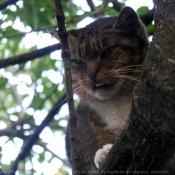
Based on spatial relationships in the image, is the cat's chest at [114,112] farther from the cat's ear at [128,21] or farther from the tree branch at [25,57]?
the tree branch at [25,57]

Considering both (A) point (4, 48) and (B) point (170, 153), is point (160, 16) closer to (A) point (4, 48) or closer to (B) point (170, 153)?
(B) point (170, 153)

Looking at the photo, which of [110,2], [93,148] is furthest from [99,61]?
[110,2]

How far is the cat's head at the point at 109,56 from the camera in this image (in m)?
3.47

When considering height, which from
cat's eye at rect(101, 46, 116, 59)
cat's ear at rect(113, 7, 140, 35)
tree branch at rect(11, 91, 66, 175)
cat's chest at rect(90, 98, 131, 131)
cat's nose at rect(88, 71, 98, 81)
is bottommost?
tree branch at rect(11, 91, 66, 175)

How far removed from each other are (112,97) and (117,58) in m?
0.36

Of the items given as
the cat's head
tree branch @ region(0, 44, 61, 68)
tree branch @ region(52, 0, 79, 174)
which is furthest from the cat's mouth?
tree branch @ region(52, 0, 79, 174)

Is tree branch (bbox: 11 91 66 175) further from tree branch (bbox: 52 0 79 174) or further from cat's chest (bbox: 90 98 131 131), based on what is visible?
tree branch (bbox: 52 0 79 174)

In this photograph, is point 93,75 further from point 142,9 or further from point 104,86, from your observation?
point 142,9

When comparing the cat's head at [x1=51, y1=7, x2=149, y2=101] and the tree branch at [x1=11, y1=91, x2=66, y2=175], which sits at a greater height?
the cat's head at [x1=51, y1=7, x2=149, y2=101]

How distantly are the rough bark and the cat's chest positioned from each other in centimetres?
119

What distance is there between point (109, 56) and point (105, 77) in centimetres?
29

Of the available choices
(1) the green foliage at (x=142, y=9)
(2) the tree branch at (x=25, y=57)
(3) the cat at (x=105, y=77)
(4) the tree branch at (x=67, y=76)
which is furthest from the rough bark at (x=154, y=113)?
(1) the green foliage at (x=142, y=9)

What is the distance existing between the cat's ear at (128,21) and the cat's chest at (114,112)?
0.67 metres

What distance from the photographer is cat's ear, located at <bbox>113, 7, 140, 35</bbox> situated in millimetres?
3574
